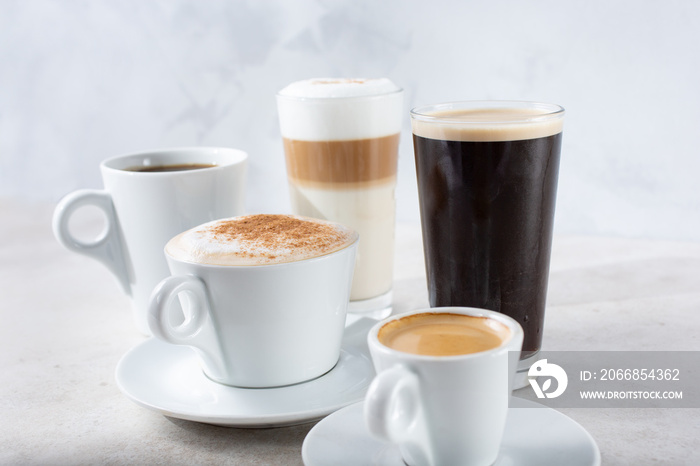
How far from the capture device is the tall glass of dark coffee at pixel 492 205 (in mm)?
689

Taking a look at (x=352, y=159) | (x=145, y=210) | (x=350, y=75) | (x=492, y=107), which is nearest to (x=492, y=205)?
(x=492, y=107)

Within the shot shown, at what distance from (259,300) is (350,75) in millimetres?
1013

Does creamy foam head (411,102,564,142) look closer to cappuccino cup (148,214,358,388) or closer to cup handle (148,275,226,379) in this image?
cappuccino cup (148,214,358,388)

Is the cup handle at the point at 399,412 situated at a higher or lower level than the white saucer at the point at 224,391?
higher

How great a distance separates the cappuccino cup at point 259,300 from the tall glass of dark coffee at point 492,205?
102mm

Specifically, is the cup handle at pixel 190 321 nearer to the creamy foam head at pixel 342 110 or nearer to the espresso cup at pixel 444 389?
the espresso cup at pixel 444 389

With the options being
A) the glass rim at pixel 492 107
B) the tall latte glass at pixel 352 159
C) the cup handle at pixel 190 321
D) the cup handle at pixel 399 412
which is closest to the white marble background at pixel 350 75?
the tall latte glass at pixel 352 159

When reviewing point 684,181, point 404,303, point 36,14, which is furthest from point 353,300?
point 36,14

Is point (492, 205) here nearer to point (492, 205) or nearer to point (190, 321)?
point (492, 205)

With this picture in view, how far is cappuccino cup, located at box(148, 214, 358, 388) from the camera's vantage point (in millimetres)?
683

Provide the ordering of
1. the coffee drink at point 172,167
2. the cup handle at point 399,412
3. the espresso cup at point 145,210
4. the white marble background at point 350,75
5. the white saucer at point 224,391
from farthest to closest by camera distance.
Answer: the white marble background at point 350,75
the coffee drink at point 172,167
the espresso cup at point 145,210
the white saucer at point 224,391
the cup handle at point 399,412

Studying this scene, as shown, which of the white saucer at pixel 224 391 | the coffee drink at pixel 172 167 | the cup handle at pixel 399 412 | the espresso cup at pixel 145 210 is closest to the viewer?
the cup handle at pixel 399 412

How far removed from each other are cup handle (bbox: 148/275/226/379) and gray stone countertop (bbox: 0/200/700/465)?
0.23 feet

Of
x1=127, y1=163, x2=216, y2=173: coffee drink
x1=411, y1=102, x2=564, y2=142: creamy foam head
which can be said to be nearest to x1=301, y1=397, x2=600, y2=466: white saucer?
x1=411, y1=102, x2=564, y2=142: creamy foam head
